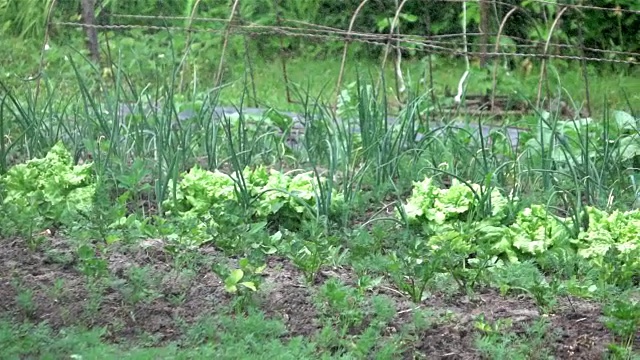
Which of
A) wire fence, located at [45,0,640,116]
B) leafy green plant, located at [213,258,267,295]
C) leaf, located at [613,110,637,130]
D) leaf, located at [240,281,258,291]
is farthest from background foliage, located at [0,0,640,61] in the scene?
leaf, located at [240,281,258,291]

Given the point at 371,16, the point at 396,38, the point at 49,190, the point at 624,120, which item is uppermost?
the point at 396,38

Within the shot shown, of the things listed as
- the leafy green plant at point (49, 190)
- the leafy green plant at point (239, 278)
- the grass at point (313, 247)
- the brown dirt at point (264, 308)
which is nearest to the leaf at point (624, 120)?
the grass at point (313, 247)

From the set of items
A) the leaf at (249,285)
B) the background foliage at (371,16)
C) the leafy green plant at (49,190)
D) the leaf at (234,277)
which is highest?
the leafy green plant at (49,190)

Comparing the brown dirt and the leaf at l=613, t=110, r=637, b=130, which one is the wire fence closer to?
the leaf at l=613, t=110, r=637, b=130

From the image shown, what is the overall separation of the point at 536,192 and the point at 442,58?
658cm

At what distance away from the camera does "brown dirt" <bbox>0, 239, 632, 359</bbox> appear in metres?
3.49

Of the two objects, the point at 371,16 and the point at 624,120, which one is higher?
the point at 624,120

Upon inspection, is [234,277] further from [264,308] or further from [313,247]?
[313,247]

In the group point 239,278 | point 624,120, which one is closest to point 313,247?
point 239,278

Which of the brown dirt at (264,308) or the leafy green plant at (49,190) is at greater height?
the leafy green plant at (49,190)

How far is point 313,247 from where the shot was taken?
4195 mm

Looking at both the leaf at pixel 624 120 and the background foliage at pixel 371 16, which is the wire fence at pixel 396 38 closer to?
the background foliage at pixel 371 16

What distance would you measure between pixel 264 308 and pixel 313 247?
0.52 m

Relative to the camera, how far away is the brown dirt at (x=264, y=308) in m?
3.49
